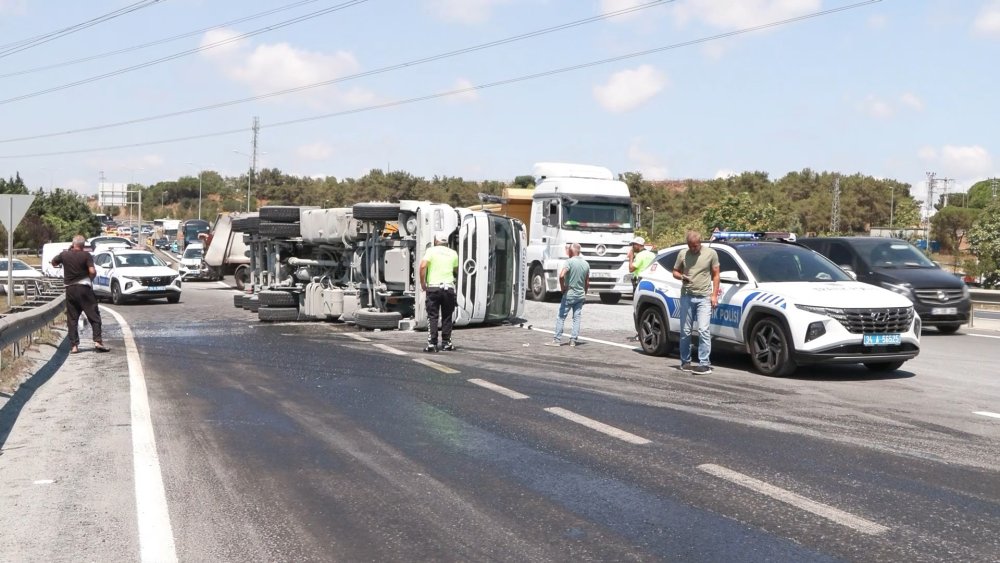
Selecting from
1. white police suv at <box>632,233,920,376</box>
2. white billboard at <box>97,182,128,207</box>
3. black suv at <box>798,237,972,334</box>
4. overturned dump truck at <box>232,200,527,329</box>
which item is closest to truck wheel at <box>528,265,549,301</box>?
overturned dump truck at <box>232,200,527,329</box>

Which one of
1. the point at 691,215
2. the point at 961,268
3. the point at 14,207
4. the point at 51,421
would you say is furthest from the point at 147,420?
the point at 691,215

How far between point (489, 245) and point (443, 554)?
12.7 metres

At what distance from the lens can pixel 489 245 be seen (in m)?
17.4

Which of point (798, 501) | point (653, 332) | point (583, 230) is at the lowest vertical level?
point (798, 501)

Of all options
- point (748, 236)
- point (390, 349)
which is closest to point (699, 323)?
point (748, 236)

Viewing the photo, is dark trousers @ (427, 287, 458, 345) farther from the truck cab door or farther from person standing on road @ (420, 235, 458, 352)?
the truck cab door

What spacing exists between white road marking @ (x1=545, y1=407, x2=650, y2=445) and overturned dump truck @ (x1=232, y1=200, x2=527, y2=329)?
783 centimetres

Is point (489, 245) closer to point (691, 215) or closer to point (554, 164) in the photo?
point (554, 164)

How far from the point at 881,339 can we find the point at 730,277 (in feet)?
6.76

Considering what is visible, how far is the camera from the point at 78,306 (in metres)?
14.0

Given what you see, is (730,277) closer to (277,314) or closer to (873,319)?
(873,319)

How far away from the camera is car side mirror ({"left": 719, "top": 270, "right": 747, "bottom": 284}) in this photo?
1215cm

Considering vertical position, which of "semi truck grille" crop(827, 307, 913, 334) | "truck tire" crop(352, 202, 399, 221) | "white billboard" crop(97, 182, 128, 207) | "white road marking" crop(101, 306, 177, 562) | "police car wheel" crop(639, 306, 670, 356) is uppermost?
"white billboard" crop(97, 182, 128, 207)

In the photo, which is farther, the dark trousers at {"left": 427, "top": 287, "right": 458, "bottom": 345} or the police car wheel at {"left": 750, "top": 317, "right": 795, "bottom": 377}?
the dark trousers at {"left": 427, "top": 287, "right": 458, "bottom": 345}
